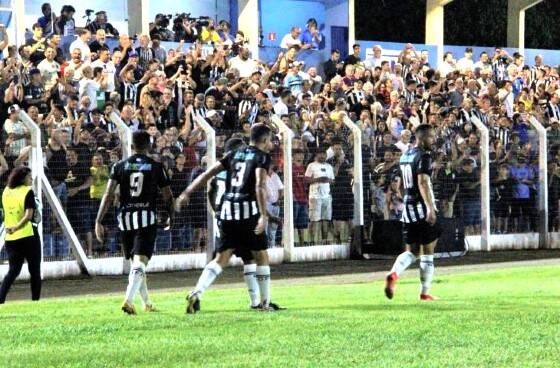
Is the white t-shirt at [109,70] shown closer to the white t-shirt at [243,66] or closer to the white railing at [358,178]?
the white t-shirt at [243,66]

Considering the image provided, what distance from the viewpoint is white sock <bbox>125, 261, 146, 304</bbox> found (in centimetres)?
1355

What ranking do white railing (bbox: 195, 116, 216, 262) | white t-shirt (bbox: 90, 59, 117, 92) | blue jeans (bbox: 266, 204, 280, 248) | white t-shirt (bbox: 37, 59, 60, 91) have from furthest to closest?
blue jeans (bbox: 266, 204, 280, 248) < white t-shirt (bbox: 90, 59, 117, 92) < white railing (bbox: 195, 116, 216, 262) < white t-shirt (bbox: 37, 59, 60, 91)

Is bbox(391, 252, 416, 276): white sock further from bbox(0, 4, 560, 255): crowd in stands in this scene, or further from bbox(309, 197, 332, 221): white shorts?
bbox(309, 197, 332, 221): white shorts

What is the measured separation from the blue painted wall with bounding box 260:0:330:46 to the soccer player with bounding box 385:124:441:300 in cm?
1703

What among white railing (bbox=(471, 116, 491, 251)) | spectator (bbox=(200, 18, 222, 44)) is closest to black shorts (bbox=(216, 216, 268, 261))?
white railing (bbox=(471, 116, 491, 251))

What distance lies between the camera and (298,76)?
91.9ft

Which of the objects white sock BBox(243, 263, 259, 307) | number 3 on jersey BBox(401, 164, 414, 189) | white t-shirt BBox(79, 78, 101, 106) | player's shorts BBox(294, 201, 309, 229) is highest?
white t-shirt BBox(79, 78, 101, 106)

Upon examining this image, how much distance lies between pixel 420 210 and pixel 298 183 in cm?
943

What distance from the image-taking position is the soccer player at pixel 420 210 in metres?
15.5

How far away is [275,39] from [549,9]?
22.4m

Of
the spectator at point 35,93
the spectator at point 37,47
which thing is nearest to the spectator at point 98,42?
the spectator at point 37,47

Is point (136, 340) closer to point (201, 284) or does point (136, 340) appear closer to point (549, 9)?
point (201, 284)

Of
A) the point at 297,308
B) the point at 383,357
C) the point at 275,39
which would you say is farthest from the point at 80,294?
the point at 275,39

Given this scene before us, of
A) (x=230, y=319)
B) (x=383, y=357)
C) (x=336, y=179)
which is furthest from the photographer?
(x=336, y=179)
